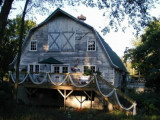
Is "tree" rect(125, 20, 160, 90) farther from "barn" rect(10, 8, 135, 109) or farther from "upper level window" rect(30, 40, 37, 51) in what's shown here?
"upper level window" rect(30, 40, 37, 51)

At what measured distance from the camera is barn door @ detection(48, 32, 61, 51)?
19.2 m

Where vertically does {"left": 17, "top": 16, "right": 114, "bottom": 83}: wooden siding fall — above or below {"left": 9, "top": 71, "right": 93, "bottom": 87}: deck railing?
above

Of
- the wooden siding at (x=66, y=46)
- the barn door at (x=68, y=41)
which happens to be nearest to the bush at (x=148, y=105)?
the wooden siding at (x=66, y=46)

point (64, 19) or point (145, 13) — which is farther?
point (64, 19)

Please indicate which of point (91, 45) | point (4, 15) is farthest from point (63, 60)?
point (4, 15)

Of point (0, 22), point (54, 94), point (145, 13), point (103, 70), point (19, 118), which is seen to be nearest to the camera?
point (0, 22)

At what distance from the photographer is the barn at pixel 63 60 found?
Answer: 17573 mm

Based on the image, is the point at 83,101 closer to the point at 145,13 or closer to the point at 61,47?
the point at 61,47

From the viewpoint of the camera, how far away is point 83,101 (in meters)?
18.4

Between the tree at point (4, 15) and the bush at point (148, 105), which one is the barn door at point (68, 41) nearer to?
the bush at point (148, 105)

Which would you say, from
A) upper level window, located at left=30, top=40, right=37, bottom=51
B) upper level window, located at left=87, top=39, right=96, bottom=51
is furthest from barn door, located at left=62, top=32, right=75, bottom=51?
upper level window, located at left=30, top=40, right=37, bottom=51

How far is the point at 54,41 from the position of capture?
19312 mm

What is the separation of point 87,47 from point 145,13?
24.5 ft

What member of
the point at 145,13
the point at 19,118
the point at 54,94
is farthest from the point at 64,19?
the point at 19,118
